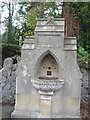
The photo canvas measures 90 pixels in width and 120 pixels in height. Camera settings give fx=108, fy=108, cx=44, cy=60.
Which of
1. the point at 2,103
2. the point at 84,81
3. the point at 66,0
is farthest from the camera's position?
the point at 66,0

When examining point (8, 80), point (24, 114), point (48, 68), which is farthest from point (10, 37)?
point (24, 114)

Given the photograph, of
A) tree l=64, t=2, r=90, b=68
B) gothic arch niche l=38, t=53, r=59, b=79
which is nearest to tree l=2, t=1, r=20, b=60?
tree l=64, t=2, r=90, b=68

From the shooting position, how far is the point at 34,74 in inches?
124

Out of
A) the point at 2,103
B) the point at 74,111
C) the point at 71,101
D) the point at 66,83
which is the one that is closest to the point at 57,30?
the point at 66,83

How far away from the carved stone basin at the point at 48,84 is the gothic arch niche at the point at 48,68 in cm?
51

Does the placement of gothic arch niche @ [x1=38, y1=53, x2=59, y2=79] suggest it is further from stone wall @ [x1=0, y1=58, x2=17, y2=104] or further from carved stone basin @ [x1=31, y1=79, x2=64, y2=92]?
stone wall @ [x1=0, y1=58, x2=17, y2=104]

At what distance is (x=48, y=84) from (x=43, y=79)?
37 centimetres

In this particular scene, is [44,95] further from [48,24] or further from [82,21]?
[82,21]

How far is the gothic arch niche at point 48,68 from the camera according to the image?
11.2ft

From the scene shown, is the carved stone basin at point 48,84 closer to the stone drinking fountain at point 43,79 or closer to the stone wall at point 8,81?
the stone drinking fountain at point 43,79

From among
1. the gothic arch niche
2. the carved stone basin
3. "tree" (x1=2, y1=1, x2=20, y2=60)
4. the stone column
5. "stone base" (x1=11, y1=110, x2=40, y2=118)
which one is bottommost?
"stone base" (x1=11, y1=110, x2=40, y2=118)

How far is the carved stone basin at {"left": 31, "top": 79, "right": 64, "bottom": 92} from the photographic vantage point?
9.19 feet

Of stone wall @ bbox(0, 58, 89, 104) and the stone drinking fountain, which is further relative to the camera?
stone wall @ bbox(0, 58, 89, 104)

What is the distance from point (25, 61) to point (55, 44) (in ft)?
3.31
